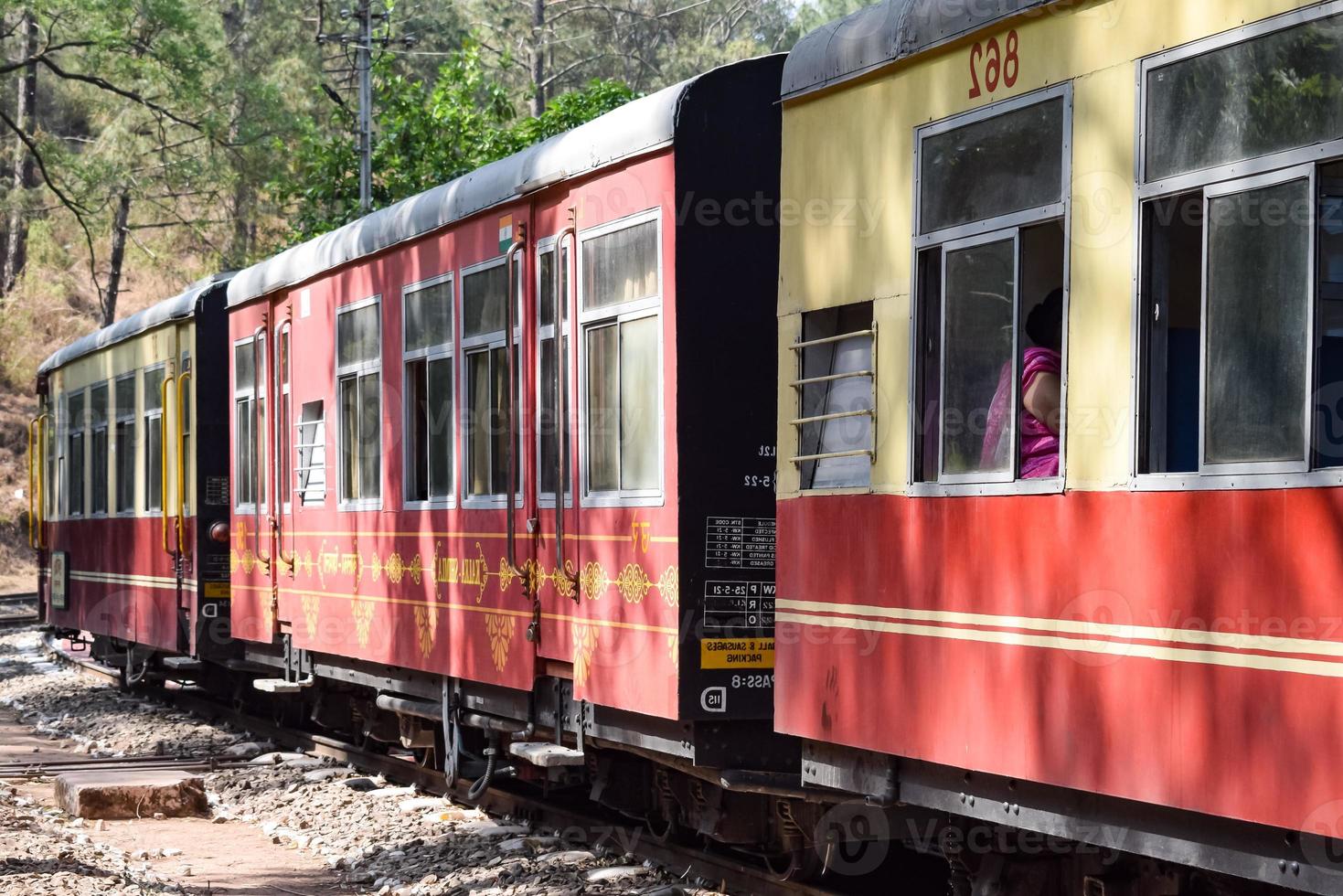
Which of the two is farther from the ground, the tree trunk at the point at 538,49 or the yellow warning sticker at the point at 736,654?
the tree trunk at the point at 538,49

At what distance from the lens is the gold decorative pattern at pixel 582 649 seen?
8.32m

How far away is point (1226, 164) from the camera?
4852mm

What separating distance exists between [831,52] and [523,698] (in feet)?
13.2

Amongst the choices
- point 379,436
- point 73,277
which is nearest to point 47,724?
point 379,436

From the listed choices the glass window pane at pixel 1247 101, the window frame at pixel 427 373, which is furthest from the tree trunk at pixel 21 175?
the glass window pane at pixel 1247 101

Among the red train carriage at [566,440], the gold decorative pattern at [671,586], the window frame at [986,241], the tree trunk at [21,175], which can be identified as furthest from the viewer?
the tree trunk at [21,175]

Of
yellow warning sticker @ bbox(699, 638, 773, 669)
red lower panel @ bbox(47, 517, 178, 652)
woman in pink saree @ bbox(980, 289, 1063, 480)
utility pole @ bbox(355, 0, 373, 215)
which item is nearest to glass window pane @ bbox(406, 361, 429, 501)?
yellow warning sticker @ bbox(699, 638, 773, 669)

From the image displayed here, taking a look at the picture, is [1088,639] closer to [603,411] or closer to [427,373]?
[603,411]

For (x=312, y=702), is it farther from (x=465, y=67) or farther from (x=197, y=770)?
(x=465, y=67)

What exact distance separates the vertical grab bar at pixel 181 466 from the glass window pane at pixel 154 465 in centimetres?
81

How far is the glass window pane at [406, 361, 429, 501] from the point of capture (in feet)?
35.4

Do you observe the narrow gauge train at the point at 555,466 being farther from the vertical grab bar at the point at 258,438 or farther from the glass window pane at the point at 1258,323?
the glass window pane at the point at 1258,323

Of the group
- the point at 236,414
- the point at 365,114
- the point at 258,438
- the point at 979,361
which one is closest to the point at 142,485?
the point at 236,414

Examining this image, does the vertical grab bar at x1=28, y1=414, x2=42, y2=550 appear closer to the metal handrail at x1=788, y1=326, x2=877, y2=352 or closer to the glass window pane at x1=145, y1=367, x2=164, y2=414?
the glass window pane at x1=145, y1=367, x2=164, y2=414
